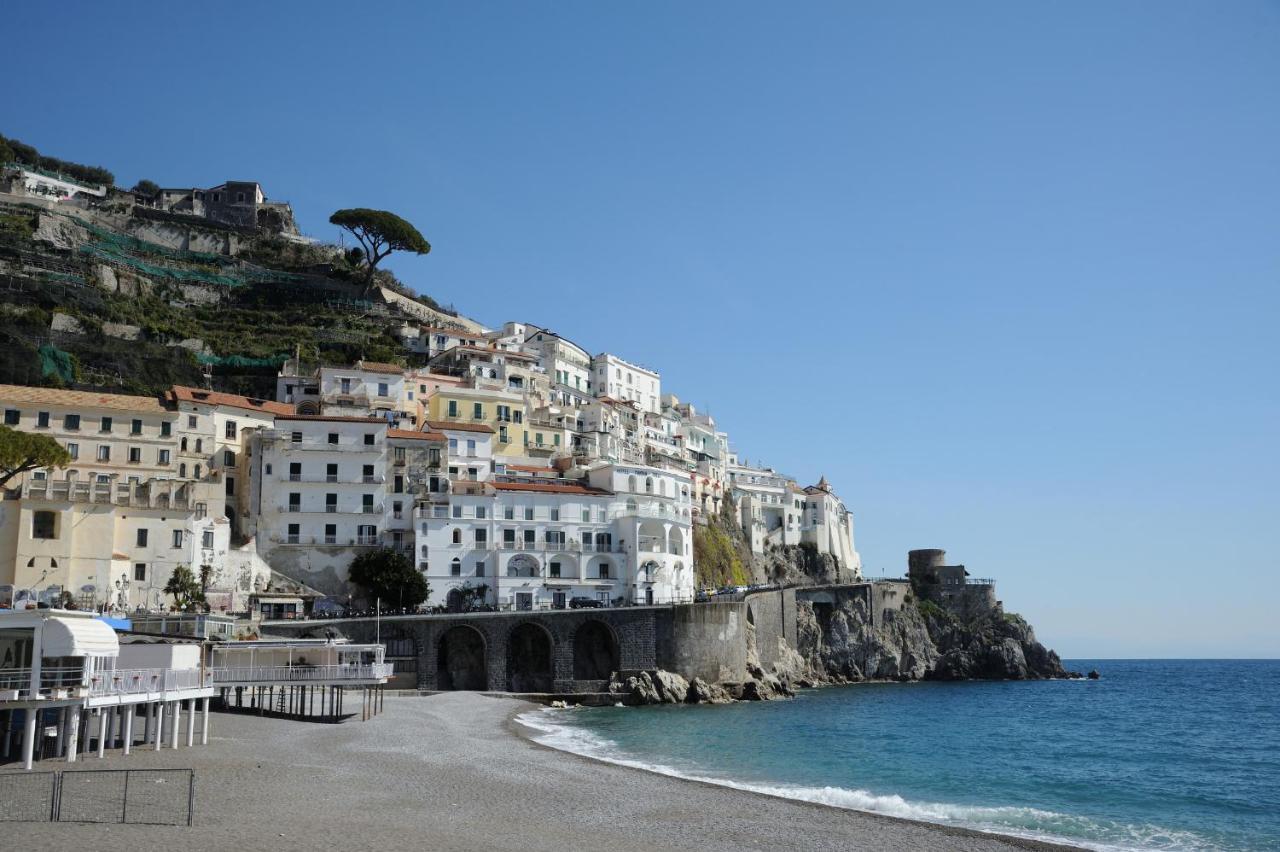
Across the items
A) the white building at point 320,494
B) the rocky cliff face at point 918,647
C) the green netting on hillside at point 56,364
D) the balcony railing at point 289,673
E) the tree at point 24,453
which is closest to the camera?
the balcony railing at point 289,673

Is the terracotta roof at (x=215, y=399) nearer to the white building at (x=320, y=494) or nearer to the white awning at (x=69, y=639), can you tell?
the white building at (x=320, y=494)

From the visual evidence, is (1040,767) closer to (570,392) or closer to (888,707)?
(888,707)

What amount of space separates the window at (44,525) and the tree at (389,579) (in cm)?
1598

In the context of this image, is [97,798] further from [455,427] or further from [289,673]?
[455,427]

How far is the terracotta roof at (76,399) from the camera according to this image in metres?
58.3

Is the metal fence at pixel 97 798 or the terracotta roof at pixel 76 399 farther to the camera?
the terracotta roof at pixel 76 399

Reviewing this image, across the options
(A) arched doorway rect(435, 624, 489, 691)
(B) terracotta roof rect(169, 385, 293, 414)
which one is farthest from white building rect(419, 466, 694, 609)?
(B) terracotta roof rect(169, 385, 293, 414)

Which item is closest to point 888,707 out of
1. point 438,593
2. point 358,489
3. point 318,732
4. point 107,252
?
point 438,593

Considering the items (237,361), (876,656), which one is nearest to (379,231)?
(237,361)

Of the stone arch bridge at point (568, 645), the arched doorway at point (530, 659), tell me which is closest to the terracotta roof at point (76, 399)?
the stone arch bridge at point (568, 645)

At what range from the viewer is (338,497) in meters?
64.6

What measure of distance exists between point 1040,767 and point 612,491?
3644 centimetres

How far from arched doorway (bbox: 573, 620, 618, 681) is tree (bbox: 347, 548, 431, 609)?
9.69m

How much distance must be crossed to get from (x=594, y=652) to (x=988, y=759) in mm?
26210
